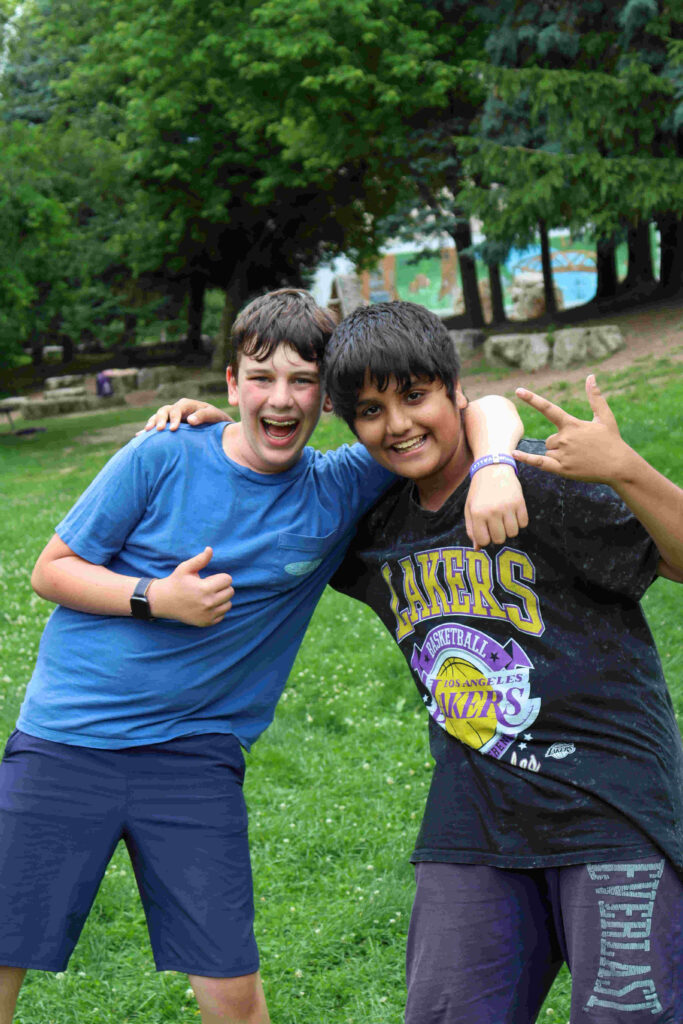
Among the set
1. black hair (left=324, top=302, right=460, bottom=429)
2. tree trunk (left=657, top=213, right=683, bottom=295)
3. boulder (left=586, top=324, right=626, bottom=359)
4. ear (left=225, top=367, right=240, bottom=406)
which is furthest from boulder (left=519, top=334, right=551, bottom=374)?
black hair (left=324, top=302, right=460, bottom=429)

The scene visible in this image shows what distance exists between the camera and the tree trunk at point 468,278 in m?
25.9

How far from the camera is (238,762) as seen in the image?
2729mm

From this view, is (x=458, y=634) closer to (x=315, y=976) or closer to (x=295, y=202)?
(x=315, y=976)

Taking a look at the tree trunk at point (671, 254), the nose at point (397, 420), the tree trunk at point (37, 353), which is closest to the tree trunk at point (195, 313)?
the tree trunk at point (37, 353)

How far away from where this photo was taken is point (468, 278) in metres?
26.9

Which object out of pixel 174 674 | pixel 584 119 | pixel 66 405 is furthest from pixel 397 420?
pixel 66 405

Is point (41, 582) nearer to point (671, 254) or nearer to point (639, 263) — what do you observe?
point (671, 254)

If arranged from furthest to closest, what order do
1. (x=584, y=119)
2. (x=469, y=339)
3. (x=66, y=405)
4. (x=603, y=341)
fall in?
(x=66, y=405) < (x=469, y=339) < (x=603, y=341) < (x=584, y=119)

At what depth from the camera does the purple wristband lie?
2.27m

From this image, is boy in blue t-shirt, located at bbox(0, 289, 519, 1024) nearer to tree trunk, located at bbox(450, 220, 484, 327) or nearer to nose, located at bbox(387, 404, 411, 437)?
nose, located at bbox(387, 404, 411, 437)

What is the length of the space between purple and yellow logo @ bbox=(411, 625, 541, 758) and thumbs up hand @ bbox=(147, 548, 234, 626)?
500 millimetres

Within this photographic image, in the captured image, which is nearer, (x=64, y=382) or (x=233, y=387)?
(x=233, y=387)

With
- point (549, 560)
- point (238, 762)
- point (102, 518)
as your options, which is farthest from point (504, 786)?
point (102, 518)

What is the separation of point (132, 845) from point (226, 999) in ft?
1.43
